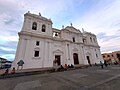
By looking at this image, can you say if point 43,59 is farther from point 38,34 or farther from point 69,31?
point 69,31

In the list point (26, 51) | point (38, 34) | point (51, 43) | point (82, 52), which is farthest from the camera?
point (82, 52)

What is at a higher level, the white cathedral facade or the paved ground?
the white cathedral facade

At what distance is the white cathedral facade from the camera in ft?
50.2

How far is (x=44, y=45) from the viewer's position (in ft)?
59.9

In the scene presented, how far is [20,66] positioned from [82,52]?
768 inches

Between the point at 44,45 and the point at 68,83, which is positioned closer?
the point at 68,83

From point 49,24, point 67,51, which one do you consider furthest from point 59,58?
point 49,24

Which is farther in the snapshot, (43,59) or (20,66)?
(43,59)

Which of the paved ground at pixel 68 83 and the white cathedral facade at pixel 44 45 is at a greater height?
the white cathedral facade at pixel 44 45

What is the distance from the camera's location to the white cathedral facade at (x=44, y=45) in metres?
15.3

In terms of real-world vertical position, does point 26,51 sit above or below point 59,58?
above

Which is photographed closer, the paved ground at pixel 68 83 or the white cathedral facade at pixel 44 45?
the paved ground at pixel 68 83

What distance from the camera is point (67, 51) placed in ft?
68.7

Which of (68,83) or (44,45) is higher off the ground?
(44,45)
